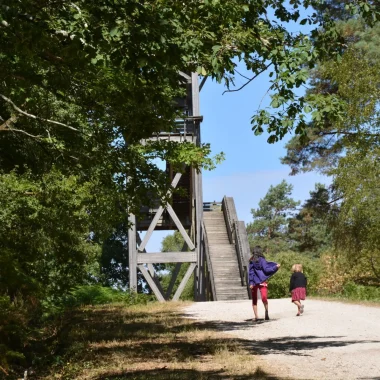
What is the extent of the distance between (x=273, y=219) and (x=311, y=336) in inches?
3010

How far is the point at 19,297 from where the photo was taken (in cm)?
1406

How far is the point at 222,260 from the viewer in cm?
2800

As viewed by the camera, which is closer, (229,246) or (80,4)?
(80,4)

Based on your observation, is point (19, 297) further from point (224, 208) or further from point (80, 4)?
point (224, 208)

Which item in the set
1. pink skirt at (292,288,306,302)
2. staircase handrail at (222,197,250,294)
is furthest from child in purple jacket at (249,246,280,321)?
staircase handrail at (222,197,250,294)

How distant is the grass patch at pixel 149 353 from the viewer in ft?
30.2

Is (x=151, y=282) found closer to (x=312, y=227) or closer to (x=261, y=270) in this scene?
(x=261, y=270)

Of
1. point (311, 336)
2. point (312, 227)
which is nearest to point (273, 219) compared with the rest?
point (312, 227)

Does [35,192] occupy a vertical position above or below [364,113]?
below

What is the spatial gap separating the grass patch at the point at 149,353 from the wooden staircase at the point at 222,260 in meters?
8.82

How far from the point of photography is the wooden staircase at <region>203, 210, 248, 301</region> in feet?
84.2

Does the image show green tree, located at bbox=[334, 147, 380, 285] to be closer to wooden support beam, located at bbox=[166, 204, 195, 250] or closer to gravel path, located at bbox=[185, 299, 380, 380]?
wooden support beam, located at bbox=[166, 204, 195, 250]

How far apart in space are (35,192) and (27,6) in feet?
29.3

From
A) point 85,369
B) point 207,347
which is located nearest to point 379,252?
point 207,347
